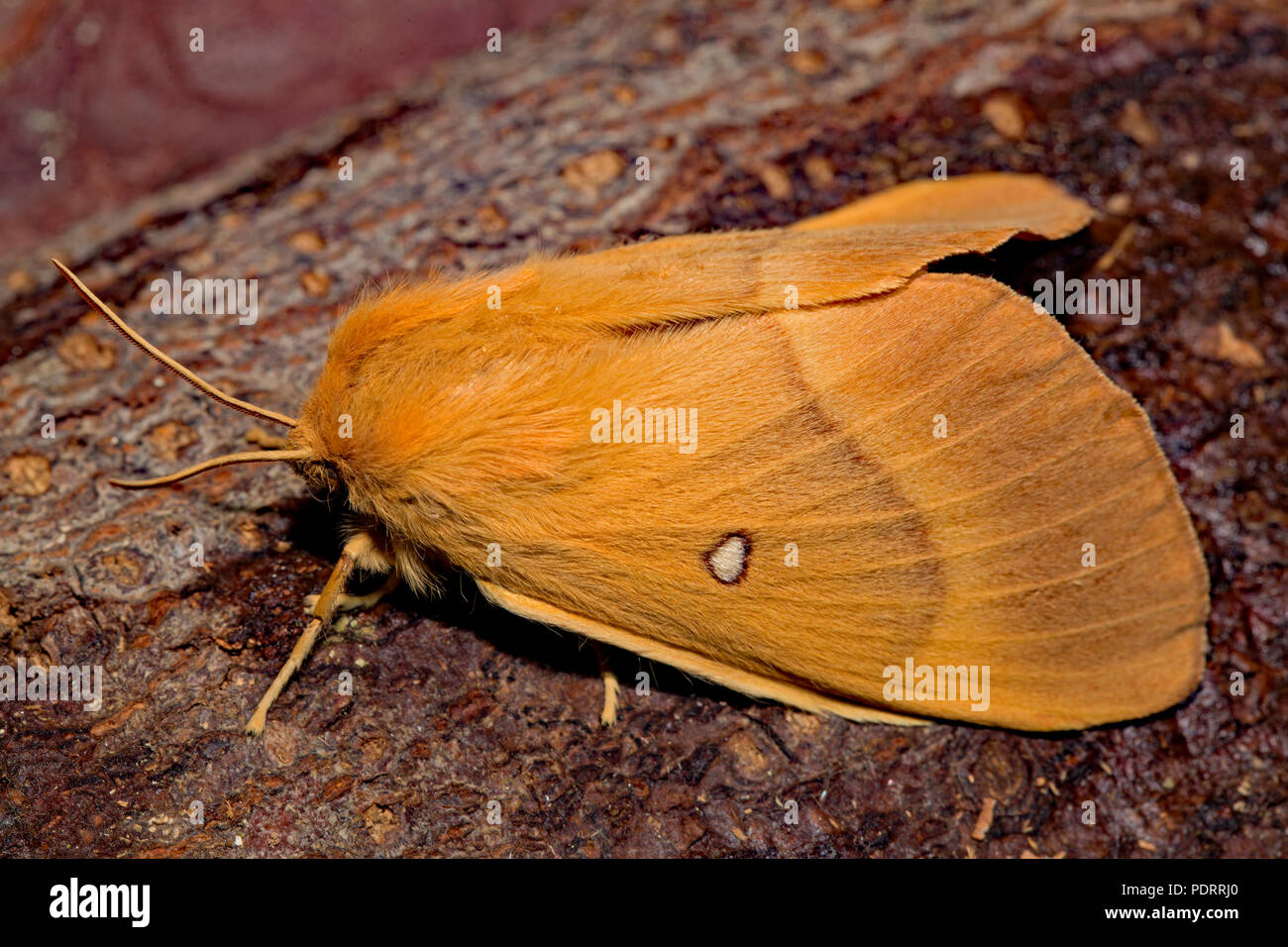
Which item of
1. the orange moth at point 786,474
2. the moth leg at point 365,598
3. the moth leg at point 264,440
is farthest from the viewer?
the moth leg at point 264,440

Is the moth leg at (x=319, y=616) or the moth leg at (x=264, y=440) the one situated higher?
the moth leg at (x=264, y=440)

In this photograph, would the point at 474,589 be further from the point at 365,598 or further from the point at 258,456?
the point at 258,456

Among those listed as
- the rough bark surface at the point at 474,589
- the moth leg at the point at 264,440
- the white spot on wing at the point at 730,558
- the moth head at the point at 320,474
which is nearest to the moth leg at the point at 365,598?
the rough bark surface at the point at 474,589

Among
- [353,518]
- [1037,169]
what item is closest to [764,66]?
[1037,169]

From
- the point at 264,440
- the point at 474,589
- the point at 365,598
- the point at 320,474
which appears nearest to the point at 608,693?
the point at 474,589

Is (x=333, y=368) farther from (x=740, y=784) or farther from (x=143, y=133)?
(x=143, y=133)

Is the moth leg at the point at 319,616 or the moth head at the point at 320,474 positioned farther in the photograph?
the moth head at the point at 320,474

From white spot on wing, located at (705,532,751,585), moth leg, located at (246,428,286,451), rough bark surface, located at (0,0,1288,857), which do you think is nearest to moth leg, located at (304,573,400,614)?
rough bark surface, located at (0,0,1288,857)

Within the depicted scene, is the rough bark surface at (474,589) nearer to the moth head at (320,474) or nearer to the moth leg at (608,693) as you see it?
the moth leg at (608,693)
